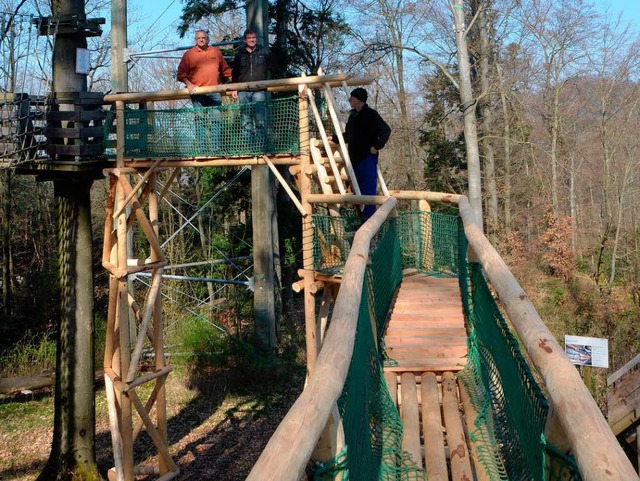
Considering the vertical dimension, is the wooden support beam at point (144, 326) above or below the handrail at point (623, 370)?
above

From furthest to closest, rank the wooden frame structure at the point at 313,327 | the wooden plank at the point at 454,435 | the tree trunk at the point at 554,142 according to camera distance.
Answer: the tree trunk at the point at 554,142 → the wooden plank at the point at 454,435 → the wooden frame structure at the point at 313,327

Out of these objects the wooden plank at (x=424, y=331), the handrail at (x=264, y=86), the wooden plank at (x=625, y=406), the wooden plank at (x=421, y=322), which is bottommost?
the wooden plank at (x=625, y=406)

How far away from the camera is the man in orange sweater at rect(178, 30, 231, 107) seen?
9.57 metres

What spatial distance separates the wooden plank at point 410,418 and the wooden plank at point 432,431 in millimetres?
54

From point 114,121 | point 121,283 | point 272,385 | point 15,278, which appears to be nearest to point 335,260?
point 121,283

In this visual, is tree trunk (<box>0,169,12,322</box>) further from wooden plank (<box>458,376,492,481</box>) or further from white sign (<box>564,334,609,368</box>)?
wooden plank (<box>458,376,492,481</box>)

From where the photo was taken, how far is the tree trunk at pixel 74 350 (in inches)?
385

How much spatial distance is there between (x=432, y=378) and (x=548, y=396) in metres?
3.23

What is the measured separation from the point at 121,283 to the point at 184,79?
2.79 metres

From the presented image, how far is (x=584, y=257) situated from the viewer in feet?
90.2

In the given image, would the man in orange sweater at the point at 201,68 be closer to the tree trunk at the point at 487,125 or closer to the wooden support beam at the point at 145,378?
the wooden support beam at the point at 145,378

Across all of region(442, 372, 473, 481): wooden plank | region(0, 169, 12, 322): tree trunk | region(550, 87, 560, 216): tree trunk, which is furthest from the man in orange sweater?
region(550, 87, 560, 216): tree trunk

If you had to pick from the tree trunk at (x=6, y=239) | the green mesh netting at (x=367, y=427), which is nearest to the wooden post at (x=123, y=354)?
the green mesh netting at (x=367, y=427)

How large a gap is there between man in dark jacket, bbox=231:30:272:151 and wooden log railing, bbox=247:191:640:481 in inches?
240
